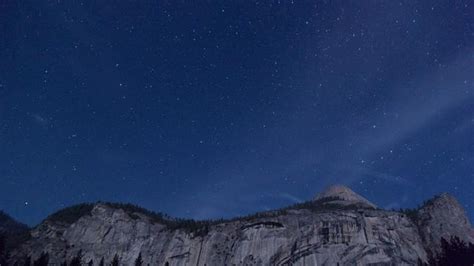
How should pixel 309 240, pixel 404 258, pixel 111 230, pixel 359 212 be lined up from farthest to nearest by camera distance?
pixel 111 230
pixel 359 212
pixel 309 240
pixel 404 258

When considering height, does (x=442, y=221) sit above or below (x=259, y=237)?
→ above

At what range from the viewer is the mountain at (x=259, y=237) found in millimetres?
137250

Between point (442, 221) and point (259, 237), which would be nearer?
point (259, 237)

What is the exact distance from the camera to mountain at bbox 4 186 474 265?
450 ft

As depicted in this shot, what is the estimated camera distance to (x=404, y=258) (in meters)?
132

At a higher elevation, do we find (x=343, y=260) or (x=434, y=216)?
(x=434, y=216)

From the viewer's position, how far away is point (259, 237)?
14800cm

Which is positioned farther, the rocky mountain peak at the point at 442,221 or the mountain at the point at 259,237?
the rocky mountain peak at the point at 442,221

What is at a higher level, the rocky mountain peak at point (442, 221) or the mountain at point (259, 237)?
the rocky mountain peak at point (442, 221)

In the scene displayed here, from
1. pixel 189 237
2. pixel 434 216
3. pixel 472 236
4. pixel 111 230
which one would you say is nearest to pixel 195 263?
pixel 189 237

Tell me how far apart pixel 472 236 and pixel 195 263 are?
326 feet

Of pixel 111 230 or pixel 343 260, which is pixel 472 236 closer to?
pixel 343 260

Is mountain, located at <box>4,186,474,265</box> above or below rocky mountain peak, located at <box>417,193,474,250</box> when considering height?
below

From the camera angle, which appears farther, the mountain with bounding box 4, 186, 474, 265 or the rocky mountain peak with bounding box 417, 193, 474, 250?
the rocky mountain peak with bounding box 417, 193, 474, 250
